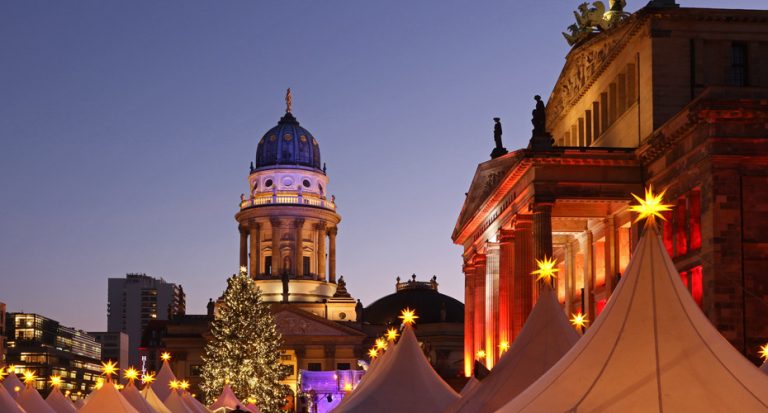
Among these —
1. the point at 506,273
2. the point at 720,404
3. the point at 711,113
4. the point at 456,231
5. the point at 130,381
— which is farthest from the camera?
the point at 456,231

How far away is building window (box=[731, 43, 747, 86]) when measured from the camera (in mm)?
44750

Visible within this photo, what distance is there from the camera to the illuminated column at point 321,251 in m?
128

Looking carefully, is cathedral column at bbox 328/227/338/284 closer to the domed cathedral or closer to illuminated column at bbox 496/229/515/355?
the domed cathedral

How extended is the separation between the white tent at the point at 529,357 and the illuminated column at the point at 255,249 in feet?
333

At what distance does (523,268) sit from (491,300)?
35.5 feet

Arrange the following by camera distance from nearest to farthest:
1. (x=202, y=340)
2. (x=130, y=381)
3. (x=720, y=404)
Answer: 1. (x=720, y=404)
2. (x=130, y=381)
3. (x=202, y=340)

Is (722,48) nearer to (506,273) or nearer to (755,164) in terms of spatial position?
(755,164)

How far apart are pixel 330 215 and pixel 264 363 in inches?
2009

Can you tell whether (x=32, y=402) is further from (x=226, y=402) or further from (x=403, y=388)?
(x=226, y=402)

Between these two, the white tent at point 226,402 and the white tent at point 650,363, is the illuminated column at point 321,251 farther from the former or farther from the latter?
the white tent at point 650,363

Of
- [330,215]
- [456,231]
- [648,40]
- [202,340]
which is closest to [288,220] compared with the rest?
[330,215]

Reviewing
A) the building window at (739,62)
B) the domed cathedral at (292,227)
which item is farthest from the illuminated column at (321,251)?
the building window at (739,62)

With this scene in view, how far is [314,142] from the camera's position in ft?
434

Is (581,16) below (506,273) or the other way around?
the other way around
